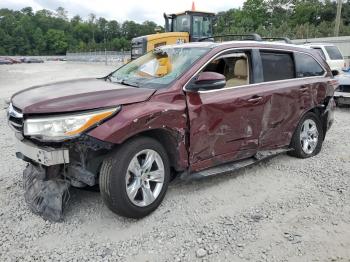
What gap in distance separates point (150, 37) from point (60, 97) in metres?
11.2

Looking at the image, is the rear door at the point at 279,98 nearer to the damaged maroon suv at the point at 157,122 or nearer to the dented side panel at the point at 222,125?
the damaged maroon suv at the point at 157,122

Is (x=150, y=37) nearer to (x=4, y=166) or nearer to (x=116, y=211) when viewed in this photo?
(x=4, y=166)

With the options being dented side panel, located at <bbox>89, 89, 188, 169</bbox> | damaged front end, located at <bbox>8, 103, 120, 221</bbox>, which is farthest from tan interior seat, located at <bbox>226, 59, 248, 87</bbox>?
damaged front end, located at <bbox>8, 103, 120, 221</bbox>

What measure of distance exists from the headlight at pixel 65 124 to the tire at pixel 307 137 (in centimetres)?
332

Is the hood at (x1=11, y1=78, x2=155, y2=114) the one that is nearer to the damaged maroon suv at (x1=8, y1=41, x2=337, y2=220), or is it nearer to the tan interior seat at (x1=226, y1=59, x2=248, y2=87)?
the damaged maroon suv at (x1=8, y1=41, x2=337, y2=220)

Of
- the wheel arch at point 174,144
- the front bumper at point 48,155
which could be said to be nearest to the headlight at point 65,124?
the front bumper at point 48,155

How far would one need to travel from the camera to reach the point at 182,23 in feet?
48.2

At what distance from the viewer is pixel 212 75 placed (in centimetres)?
411

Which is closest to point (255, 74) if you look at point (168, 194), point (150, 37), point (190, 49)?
point (190, 49)

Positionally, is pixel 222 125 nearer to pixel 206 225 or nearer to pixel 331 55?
pixel 206 225

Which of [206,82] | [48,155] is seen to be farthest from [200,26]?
[48,155]

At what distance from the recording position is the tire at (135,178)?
3.53 m

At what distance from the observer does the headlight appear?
3378 millimetres

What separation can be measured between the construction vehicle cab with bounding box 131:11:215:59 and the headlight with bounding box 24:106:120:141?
35.9 ft
